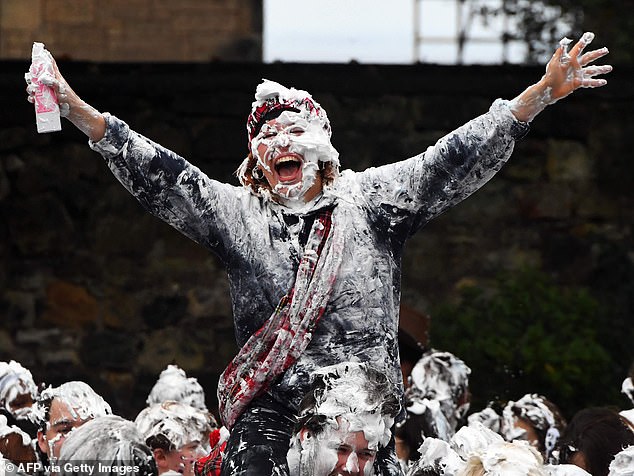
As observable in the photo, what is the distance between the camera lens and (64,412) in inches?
193

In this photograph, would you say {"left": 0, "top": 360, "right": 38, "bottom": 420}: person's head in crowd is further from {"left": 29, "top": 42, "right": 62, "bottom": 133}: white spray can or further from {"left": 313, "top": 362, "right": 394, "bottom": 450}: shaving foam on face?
{"left": 313, "top": 362, "right": 394, "bottom": 450}: shaving foam on face

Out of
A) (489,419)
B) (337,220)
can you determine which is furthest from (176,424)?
(337,220)

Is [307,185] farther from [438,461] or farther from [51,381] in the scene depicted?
[51,381]

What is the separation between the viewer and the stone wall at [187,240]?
8.69m

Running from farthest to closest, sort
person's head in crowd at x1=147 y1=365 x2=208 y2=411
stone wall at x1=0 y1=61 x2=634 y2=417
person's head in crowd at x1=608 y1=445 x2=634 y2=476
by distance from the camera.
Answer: stone wall at x1=0 y1=61 x2=634 y2=417 < person's head in crowd at x1=147 y1=365 x2=208 y2=411 < person's head in crowd at x1=608 y1=445 x2=634 y2=476

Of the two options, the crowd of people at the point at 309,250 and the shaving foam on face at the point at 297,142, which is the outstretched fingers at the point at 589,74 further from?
the shaving foam on face at the point at 297,142

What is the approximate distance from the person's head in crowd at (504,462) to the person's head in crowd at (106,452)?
0.83 m

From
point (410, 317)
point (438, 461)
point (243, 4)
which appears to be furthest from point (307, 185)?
point (243, 4)

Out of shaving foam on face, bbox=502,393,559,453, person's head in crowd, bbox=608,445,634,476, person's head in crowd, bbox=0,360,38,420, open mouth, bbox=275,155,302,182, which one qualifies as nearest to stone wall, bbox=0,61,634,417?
shaving foam on face, bbox=502,393,559,453

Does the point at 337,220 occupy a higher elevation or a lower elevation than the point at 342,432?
higher

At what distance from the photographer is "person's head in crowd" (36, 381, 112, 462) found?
488cm

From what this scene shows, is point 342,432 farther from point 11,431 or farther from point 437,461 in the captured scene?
point 11,431

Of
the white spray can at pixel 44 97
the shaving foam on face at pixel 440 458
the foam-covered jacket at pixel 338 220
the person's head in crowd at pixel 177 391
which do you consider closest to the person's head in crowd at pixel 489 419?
the person's head in crowd at pixel 177 391

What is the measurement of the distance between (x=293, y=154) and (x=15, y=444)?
1664mm
